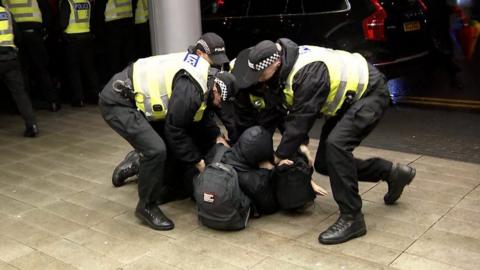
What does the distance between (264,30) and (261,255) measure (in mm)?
4413

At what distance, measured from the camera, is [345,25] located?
22.1 ft

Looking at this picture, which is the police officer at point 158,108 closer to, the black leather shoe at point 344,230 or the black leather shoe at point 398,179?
the black leather shoe at point 344,230

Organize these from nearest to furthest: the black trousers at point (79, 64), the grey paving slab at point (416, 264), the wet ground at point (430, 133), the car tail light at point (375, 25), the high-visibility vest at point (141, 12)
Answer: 1. the grey paving slab at point (416, 264)
2. the wet ground at point (430, 133)
3. the car tail light at point (375, 25)
4. the black trousers at point (79, 64)
5. the high-visibility vest at point (141, 12)

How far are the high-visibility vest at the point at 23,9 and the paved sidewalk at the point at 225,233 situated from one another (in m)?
3.03

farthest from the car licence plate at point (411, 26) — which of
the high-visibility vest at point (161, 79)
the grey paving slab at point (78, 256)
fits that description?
the grey paving slab at point (78, 256)

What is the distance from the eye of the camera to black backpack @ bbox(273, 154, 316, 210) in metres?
4.06

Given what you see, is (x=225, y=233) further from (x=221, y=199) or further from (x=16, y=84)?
(x=16, y=84)

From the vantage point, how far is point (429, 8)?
25.6 feet

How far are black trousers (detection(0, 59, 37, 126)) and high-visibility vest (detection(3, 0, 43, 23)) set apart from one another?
51.5 inches

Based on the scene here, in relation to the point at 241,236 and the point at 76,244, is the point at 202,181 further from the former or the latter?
the point at 76,244

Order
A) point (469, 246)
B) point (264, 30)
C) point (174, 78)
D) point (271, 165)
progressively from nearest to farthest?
point (469, 246)
point (174, 78)
point (271, 165)
point (264, 30)

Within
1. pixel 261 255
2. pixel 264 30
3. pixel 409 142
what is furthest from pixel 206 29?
pixel 261 255

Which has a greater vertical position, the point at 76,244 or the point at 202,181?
the point at 202,181

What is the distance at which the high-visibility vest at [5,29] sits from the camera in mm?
6414
